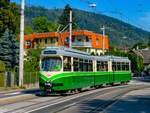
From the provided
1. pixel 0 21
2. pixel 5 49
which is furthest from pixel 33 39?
pixel 5 49

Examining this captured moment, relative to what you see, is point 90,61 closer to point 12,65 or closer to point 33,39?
point 12,65

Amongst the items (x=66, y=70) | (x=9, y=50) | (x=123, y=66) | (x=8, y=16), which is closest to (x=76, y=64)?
(x=66, y=70)

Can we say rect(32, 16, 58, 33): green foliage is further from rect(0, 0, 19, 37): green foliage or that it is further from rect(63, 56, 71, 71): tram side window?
rect(63, 56, 71, 71): tram side window

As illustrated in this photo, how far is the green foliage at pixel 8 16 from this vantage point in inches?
2779

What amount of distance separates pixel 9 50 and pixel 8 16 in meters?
15.0

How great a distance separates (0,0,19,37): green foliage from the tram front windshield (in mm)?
40273

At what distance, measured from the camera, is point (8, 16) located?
70812 millimetres

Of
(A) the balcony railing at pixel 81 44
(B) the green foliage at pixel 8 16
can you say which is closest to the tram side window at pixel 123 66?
(B) the green foliage at pixel 8 16

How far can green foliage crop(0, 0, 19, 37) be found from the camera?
7058 cm

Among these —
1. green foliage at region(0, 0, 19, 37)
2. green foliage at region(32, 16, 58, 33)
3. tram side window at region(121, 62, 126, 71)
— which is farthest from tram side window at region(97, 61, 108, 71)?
green foliage at region(32, 16, 58, 33)

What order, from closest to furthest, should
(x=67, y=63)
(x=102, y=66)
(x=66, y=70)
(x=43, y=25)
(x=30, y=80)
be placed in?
(x=66, y=70) → (x=67, y=63) → (x=102, y=66) → (x=30, y=80) → (x=43, y=25)

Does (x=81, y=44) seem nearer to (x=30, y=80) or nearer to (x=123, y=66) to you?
(x=123, y=66)

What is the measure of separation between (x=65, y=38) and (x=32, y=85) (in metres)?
64.4

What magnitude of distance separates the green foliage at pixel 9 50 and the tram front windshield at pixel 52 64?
81.5 ft
